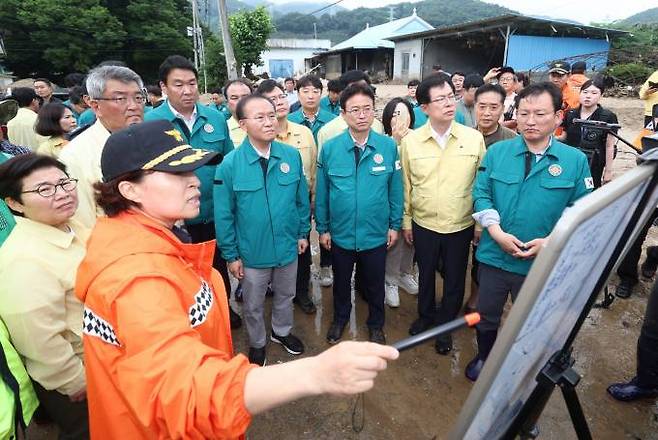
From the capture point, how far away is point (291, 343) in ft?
11.2

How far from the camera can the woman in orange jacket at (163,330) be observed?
37.9 inches

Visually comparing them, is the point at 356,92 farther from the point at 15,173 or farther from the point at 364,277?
the point at 15,173

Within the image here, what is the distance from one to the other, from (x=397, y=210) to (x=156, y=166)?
2360 mm

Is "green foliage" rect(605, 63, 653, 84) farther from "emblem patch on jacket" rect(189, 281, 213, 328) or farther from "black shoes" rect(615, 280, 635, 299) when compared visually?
"emblem patch on jacket" rect(189, 281, 213, 328)

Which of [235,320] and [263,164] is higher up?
[263,164]

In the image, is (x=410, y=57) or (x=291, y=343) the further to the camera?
(x=410, y=57)

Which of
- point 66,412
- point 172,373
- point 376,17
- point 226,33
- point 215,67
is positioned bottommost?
point 66,412

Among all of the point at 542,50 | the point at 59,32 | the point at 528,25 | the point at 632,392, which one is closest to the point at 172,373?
the point at 632,392

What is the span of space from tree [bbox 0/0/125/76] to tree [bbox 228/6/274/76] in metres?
7.55

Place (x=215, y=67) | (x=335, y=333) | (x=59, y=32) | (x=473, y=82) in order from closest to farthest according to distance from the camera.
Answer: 1. (x=335, y=333)
2. (x=473, y=82)
3. (x=59, y=32)
4. (x=215, y=67)

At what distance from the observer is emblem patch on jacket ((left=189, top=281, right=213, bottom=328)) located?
1.34 metres

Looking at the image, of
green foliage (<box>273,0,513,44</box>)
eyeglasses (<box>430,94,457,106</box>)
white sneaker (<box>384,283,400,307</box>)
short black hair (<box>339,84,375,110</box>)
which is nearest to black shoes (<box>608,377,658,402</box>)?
white sneaker (<box>384,283,400,307</box>)

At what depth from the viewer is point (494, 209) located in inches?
107

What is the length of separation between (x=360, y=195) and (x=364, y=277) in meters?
0.78
